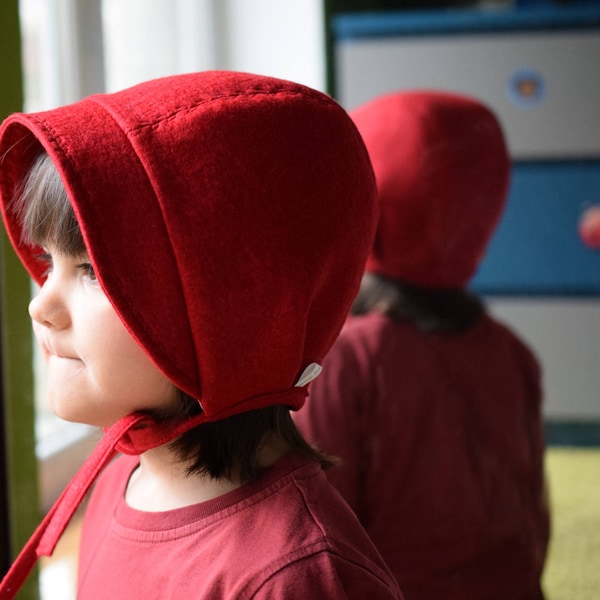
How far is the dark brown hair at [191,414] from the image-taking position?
610 millimetres

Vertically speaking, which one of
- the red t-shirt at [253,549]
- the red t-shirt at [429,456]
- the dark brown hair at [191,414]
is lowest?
the red t-shirt at [429,456]

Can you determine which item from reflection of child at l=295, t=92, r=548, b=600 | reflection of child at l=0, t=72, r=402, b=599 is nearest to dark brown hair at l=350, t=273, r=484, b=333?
reflection of child at l=295, t=92, r=548, b=600

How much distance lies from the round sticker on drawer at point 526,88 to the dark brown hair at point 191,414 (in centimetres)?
177

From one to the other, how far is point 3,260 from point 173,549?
0.45 metres

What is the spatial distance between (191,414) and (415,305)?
0.47m

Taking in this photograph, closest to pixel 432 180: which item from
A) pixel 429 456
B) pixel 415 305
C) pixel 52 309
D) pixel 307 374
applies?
pixel 415 305

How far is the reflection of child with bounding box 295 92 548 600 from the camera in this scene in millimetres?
958

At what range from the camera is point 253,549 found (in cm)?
58

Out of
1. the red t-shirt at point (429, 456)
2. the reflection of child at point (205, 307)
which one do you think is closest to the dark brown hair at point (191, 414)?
the reflection of child at point (205, 307)

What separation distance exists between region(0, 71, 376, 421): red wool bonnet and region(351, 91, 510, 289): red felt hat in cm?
38

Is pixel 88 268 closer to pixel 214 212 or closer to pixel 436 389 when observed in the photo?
pixel 214 212

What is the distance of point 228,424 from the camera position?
0.64 m

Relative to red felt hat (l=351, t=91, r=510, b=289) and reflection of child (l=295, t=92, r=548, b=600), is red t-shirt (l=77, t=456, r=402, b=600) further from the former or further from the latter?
red felt hat (l=351, t=91, r=510, b=289)

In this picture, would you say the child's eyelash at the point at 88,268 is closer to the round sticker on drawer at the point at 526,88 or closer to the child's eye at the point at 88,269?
the child's eye at the point at 88,269
